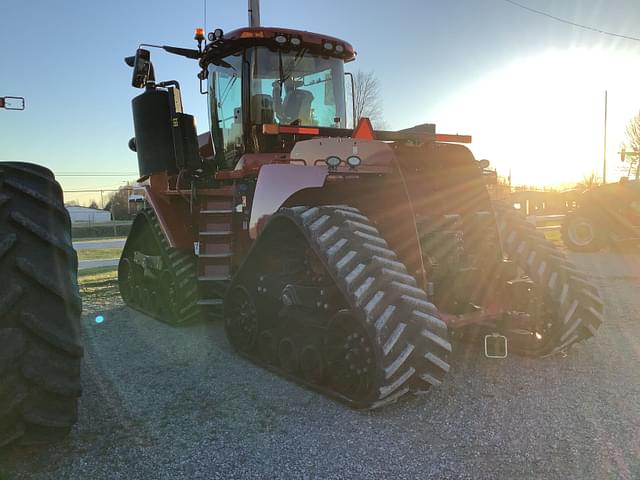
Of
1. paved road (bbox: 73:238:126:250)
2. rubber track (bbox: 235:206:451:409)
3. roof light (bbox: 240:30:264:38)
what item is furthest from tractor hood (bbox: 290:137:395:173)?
paved road (bbox: 73:238:126:250)

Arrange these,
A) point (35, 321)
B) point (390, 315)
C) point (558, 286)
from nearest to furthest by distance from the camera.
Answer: point (35, 321), point (390, 315), point (558, 286)

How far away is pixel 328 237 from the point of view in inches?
148

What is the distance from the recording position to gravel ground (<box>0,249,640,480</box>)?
285 centimetres

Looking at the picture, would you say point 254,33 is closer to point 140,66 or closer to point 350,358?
point 140,66

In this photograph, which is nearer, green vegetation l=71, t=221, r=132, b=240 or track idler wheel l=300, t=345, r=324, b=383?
track idler wheel l=300, t=345, r=324, b=383

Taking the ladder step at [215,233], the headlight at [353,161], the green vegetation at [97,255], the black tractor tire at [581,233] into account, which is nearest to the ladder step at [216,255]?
the ladder step at [215,233]

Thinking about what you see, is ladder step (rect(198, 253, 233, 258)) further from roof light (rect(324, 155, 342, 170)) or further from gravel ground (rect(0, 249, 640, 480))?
roof light (rect(324, 155, 342, 170))

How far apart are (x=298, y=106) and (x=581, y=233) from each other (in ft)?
37.8

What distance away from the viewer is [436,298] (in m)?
4.32

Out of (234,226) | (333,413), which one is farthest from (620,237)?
Answer: (333,413)

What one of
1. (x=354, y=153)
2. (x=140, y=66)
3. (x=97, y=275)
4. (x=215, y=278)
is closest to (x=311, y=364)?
(x=354, y=153)

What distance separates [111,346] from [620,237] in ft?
43.2

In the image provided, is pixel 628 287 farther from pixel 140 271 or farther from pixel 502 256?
pixel 140 271

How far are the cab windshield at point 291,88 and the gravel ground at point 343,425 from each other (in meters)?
2.52
